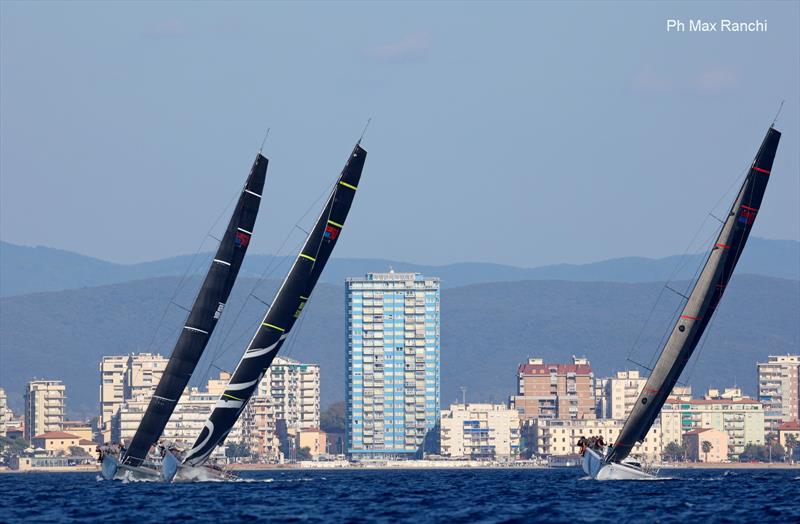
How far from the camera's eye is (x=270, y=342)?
8075 centimetres

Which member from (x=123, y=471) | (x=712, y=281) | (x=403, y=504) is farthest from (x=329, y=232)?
(x=712, y=281)

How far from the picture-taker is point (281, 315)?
80.3 m

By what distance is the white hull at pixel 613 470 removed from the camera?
3184 inches

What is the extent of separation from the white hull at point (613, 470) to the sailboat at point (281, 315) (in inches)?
546

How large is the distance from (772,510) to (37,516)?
24.0 m

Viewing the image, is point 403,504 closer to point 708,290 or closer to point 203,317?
point 203,317

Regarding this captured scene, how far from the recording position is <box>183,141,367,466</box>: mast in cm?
8019

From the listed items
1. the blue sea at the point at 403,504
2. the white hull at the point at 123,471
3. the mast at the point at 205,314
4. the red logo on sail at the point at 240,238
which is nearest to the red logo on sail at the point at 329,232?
the mast at the point at 205,314

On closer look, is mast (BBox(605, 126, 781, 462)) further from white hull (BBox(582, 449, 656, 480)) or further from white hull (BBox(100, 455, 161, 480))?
white hull (BBox(100, 455, 161, 480))

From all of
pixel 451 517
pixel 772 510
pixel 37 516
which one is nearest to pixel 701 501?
pixel 772 510

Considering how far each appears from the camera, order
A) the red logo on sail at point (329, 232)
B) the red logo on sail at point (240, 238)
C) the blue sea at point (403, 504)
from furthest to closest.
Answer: the red logo on sail at point (329, 232)
the red logo on sail at point (240, 238)
the blue sea at point (403, 504)

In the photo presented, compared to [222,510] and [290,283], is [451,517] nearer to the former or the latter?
[222,510]

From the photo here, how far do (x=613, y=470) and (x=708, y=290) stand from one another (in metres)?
9.56

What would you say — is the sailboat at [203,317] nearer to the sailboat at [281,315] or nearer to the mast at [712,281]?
the sailboat at [281,315]
